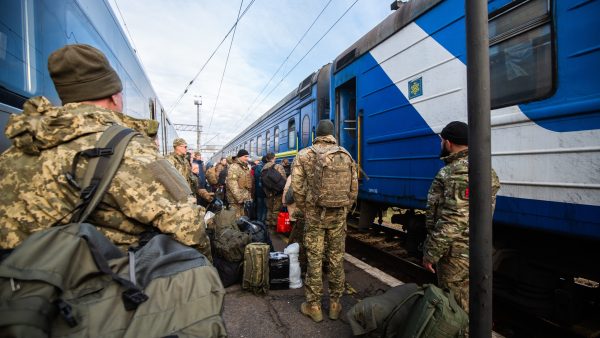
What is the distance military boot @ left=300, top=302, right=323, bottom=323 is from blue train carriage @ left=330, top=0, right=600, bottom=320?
1.61 meters

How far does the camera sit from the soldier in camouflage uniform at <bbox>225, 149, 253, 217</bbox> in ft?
20.9

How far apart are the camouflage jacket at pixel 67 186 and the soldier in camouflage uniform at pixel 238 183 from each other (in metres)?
5.10

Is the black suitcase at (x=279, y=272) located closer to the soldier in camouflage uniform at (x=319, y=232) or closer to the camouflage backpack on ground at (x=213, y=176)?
the soldier in camouflage uniform at (x=319, y=232)

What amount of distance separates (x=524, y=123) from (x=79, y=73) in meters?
2.91

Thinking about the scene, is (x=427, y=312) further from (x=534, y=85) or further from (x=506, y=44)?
(x=506, y=44)

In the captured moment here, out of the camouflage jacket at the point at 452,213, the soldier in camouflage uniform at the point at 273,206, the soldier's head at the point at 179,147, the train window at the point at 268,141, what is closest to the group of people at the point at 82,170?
the camouflage jacket at the point at 452,213

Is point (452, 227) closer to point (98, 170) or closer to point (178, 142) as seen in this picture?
point (98, 170)

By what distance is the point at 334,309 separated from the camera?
2916 mm

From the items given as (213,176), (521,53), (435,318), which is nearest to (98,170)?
(435,318)

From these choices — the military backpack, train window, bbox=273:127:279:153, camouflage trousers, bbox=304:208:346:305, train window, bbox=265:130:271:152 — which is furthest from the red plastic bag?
train window, bbox=265:130:271:152

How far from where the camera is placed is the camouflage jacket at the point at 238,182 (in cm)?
636

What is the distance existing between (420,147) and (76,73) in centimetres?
324

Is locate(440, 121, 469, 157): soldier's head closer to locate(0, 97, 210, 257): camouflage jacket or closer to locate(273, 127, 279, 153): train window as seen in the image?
locate(0, 97, 210, 257): camouflage jacket

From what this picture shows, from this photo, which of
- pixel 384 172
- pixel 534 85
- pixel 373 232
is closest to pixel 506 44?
pixel 534 85
